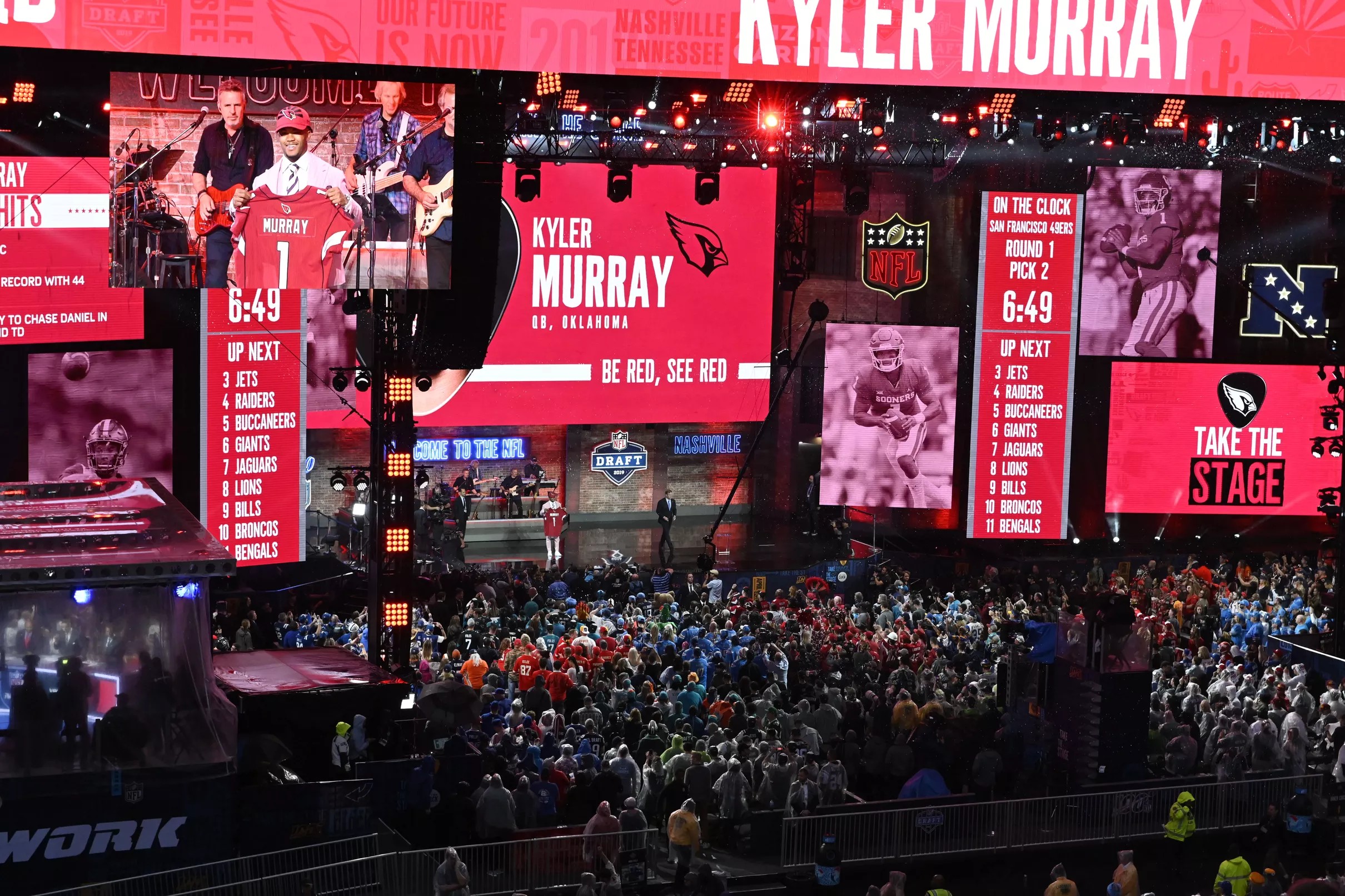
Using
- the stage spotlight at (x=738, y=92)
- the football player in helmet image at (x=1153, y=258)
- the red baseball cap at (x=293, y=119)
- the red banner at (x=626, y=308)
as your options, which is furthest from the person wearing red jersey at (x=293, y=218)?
the football player in helmet image at (x=1153, y=258)

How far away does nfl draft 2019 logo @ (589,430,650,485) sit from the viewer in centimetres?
3625

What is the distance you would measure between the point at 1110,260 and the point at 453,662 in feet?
49.6

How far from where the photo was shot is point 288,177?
22.0 meters

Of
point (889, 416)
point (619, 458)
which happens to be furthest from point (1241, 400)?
point (619, 458)

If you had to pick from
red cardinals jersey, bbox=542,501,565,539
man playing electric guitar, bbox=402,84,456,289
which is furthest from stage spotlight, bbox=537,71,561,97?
red cardinals jersey, bbox=542,501,565,539

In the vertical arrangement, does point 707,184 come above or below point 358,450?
above

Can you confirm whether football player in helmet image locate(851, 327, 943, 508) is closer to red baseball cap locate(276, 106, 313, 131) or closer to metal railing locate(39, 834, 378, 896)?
red baseball cap locate(276, 106, 313, 131)

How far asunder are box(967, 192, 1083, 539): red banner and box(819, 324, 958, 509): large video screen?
601 millimetres

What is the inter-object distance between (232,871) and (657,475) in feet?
76.3

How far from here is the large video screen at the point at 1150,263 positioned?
30.0 m

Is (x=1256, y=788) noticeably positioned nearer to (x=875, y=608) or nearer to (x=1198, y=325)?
(x=875, y=608)

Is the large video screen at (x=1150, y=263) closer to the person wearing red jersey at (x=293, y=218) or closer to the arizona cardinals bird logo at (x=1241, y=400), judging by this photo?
the arizona cardinals bird logo at (x=1241, y=400)

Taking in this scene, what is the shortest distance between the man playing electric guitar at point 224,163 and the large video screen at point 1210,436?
54.3 ft

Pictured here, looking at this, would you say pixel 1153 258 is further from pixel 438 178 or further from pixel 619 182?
pixel 438 178
